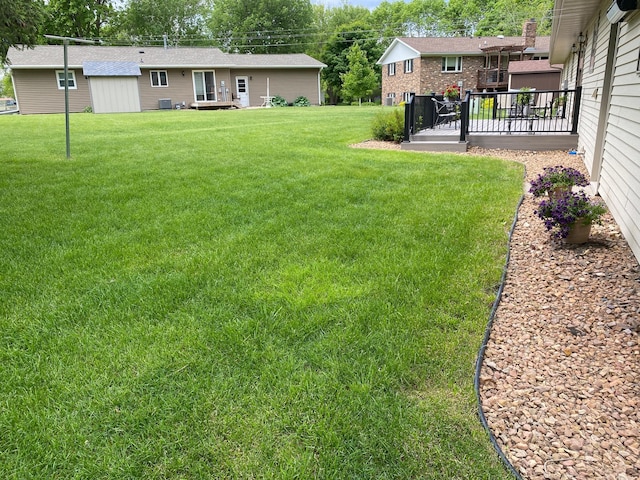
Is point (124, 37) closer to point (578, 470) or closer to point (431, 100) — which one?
point (431, 100)

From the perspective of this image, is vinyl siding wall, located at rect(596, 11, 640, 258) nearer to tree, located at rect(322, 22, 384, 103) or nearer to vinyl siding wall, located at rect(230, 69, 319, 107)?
vinyl siding wall, located at rect(230, 69, 319, 107)

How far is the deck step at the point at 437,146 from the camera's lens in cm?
966

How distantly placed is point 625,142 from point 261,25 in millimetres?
46425

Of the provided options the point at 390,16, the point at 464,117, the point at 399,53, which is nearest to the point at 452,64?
the point at 399,53

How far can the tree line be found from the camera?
39.5 meters

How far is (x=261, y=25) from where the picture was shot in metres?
45.9

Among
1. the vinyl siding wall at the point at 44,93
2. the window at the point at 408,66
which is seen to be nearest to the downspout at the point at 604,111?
the vinyl siding wall at the point at 44,93

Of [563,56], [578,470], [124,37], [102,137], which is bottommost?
[578,470]

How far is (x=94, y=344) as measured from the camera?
2.74m

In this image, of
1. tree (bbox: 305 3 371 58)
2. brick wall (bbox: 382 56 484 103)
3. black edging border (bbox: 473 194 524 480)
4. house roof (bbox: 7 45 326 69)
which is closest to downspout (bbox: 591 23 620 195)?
black edging border (bbox: 473 194 524 480)

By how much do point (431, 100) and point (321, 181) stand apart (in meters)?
6.37

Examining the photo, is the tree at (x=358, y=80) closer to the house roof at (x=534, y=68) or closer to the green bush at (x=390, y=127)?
the house roof at (x=534, y=68)

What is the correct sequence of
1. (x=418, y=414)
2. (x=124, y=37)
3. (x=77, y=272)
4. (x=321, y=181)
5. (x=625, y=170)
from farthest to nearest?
(x=124, y=37) → (x=321, y=181) → (x=625, y=170) → (x=77, y=272) → (x=418, y=414)

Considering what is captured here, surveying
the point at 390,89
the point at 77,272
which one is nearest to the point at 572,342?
the point at 77,272
